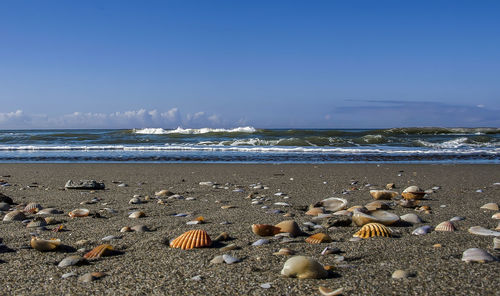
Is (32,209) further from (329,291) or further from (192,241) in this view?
(329,291)

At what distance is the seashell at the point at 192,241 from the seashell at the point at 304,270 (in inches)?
29.7

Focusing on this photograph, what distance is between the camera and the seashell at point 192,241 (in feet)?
8.68

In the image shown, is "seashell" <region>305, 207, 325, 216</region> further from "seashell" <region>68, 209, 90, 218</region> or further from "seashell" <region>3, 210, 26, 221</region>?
"seashell" <region>3, 210, 26, 221</region>

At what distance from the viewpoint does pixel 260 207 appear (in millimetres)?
4441

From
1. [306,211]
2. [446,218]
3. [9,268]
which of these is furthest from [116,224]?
[446,218]

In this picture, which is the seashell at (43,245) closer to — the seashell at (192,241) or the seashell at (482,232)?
the seashell at (192,241)

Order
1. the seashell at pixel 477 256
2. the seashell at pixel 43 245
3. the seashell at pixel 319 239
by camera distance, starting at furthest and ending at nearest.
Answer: the seashell at pixel 319 239 → the seashell at pixel 43 245 → the seashell at pixel 477 256

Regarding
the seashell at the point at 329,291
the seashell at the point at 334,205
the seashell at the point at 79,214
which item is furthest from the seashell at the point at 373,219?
the seashell at the point at 79,214

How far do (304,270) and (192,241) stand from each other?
894mm

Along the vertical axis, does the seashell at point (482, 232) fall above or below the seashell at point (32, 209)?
above

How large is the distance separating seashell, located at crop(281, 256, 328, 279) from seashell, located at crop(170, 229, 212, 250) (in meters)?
0.75

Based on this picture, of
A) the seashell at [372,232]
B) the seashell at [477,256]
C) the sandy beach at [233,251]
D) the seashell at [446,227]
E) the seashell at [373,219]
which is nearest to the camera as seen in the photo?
the sandy beach at [233,251]

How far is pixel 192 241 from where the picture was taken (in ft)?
8.73

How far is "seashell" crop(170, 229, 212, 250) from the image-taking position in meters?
2.65
